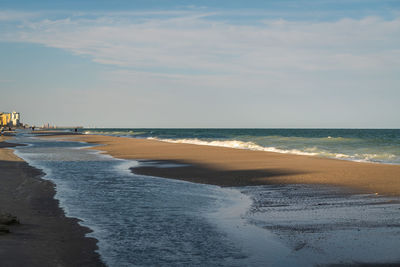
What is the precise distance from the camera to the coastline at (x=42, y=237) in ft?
21.5

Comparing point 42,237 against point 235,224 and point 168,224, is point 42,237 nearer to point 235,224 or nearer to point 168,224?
point 168,224

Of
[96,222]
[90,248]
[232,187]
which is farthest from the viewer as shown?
[232,187]

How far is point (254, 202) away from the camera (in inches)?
489

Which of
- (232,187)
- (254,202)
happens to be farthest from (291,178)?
(254,202)

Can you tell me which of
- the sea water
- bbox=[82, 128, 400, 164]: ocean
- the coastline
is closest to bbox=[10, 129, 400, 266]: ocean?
the sea water

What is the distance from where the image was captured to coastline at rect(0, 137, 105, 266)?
21.5 feet

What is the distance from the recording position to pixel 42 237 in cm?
789

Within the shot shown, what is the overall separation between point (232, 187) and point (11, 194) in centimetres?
737

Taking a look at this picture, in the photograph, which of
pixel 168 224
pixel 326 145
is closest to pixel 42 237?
pixel 168 224

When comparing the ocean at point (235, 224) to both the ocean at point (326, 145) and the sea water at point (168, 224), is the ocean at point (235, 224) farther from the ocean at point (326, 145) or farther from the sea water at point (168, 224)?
the ocean at point (326, 145)

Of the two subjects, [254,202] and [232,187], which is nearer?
[254,202]

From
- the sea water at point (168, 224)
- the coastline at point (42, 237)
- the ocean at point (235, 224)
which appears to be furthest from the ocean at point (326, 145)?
the coastline at point (42, 237)

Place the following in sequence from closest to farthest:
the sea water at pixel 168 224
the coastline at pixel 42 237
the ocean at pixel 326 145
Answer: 1. the coastline at pixel 42 237
2. the sea water at pixel 168 224
3. the ocean at pixel 326 145

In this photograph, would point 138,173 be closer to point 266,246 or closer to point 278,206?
point 278,206
